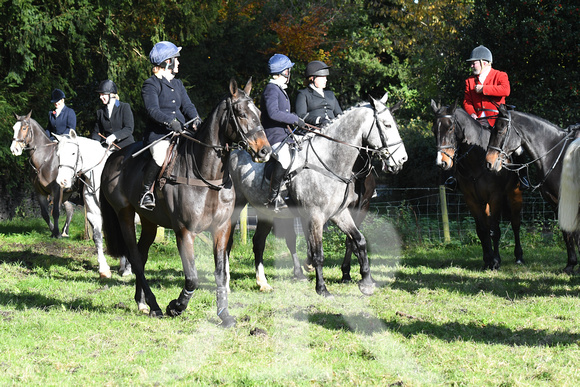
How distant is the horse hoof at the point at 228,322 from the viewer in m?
6.39

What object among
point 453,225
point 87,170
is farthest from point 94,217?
point 453,225

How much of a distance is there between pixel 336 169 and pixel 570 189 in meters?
2.89

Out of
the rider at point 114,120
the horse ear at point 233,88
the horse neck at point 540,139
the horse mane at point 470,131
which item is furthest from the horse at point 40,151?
the horse neck at point 540,139

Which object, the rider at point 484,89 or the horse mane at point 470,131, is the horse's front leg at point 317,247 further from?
the rider at point 484,89

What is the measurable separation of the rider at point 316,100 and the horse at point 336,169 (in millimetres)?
725

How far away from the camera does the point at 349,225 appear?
8.08 meters

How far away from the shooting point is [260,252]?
8.83 meters

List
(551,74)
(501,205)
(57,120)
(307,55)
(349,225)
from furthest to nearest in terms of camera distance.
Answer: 1. (307,55)
2. (551,74)
3. (57,120)
4. (501,205)
5. (349,225)

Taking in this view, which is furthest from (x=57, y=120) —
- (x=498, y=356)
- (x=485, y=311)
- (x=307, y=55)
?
(x=307, y=55)

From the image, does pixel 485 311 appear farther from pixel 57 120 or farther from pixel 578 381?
pixel 57 120

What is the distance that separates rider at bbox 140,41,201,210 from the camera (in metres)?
6.76

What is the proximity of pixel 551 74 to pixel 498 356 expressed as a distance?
10.2 metres

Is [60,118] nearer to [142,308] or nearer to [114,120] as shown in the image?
[114,120]

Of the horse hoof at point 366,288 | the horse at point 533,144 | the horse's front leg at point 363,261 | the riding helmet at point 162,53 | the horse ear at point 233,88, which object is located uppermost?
the riding helmet at point 162,53
